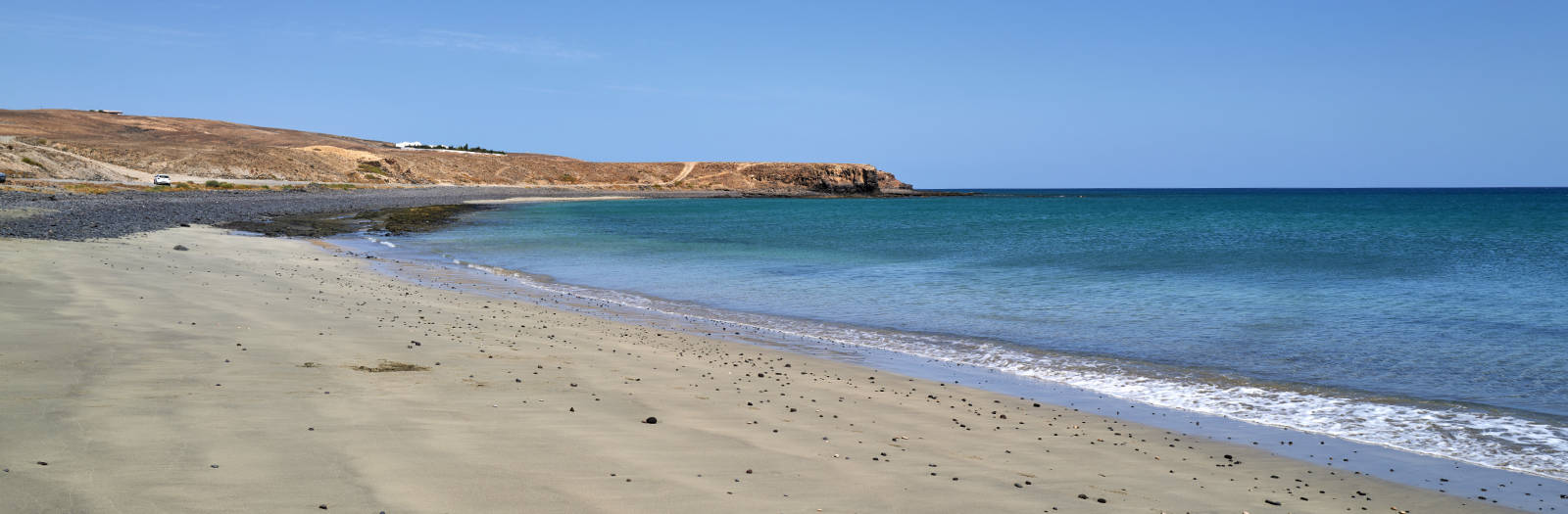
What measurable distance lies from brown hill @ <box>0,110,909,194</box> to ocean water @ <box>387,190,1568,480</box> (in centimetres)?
6323

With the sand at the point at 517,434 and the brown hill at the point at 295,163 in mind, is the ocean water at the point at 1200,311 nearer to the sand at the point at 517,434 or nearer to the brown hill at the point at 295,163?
the sand at the point at 517,434

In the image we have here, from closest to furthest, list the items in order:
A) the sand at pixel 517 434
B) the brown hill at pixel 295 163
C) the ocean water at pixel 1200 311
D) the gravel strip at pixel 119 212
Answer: the sand at pixel 517 434 < the ocean water at pixel 1200 311 < the gravel strip at pixel 119 212 < the brown hill at pixel 295 163

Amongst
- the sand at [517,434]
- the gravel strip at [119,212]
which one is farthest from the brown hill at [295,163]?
the sand at [517,434]

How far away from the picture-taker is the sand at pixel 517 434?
4.67 meters

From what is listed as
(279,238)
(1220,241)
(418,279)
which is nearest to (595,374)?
(418,279)

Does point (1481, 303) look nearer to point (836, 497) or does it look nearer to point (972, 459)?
point (972, 459)

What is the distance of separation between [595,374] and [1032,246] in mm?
30212

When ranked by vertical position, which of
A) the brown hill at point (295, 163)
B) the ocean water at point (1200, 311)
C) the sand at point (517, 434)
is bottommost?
the ocean water at point (1200, 311)

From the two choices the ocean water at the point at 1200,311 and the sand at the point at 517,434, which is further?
the ocean water at the point at 1200,311

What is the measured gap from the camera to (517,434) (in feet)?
19.5

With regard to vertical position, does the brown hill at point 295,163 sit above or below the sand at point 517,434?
above

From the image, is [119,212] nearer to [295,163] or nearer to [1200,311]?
[1200,311]

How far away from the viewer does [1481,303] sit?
17750 mm

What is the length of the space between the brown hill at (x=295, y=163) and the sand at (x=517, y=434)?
72.1 m
